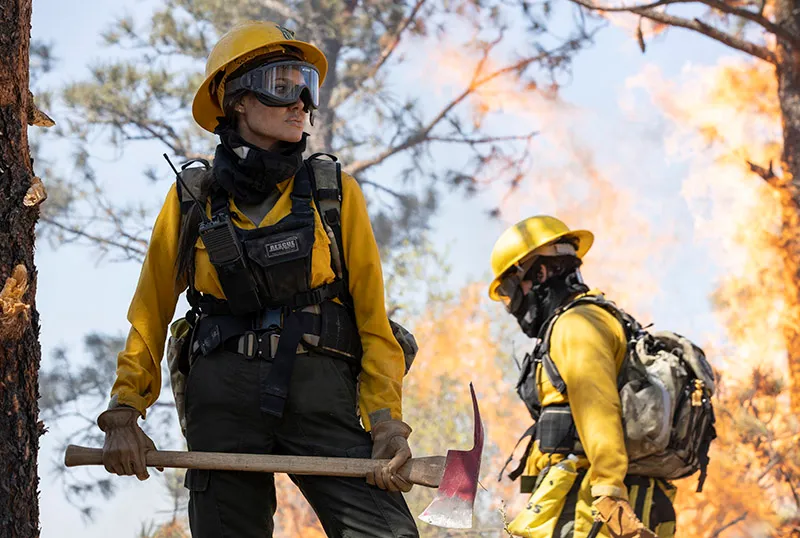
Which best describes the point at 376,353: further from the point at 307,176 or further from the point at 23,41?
the point at 23,41

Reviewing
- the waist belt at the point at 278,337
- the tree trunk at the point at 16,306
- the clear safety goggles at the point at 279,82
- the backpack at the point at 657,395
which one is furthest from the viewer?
the backpack at the point at 657,395

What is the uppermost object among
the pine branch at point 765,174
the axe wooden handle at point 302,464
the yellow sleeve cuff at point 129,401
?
the pine branch at point 765,174

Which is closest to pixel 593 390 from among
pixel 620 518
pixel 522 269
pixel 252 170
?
pixel 620 518

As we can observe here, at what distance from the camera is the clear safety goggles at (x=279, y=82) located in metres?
3.62

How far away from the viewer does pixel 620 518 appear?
15.9ft

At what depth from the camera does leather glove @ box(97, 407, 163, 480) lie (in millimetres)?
3379

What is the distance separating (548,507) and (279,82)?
2.50 metres

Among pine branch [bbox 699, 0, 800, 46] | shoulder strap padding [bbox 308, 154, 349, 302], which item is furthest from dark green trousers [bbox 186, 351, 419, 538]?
pine branch [bbox 699, 0, 800, 46]

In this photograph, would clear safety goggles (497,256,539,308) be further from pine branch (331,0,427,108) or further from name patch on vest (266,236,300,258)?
pine branch (331,0,427,108)

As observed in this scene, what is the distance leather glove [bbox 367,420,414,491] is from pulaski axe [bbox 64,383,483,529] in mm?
21

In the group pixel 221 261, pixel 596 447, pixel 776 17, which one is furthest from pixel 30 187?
pixel 776 17

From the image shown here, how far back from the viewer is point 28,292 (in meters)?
3.40

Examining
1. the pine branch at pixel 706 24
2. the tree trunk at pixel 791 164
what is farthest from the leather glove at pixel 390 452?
the tree trunk at pixel 791 164

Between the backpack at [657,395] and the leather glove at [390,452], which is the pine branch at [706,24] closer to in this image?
the backpack at [657,395]
